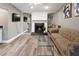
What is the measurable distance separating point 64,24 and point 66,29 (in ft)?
0.56

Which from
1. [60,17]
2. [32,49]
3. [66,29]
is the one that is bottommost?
[32,49]

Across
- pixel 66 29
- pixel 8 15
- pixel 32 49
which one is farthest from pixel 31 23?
pixel 66 29

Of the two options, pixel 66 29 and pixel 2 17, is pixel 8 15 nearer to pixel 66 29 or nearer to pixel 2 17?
pixel 2 17

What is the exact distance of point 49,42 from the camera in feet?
14.4

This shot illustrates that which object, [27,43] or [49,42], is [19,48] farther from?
[49,42]

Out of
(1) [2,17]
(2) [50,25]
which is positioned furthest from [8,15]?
(2) [50,25]

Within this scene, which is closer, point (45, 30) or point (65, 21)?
point (65, 21)

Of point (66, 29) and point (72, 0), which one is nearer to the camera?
point (72, 0)

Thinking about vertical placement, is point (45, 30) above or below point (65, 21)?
below

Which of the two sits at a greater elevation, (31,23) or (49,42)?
(31,23)

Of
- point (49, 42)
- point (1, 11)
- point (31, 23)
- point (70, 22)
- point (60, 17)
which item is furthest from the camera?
point (31, 23)

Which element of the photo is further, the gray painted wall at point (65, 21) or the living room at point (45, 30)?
the gray painted wall at point (65, 21)

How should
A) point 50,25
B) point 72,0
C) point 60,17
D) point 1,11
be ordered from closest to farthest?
1. point 72,0
2. point 60,17
3. point 50,25
4. point 1,11

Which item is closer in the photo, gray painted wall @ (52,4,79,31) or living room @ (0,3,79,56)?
living room @ (0,3,79,56)
